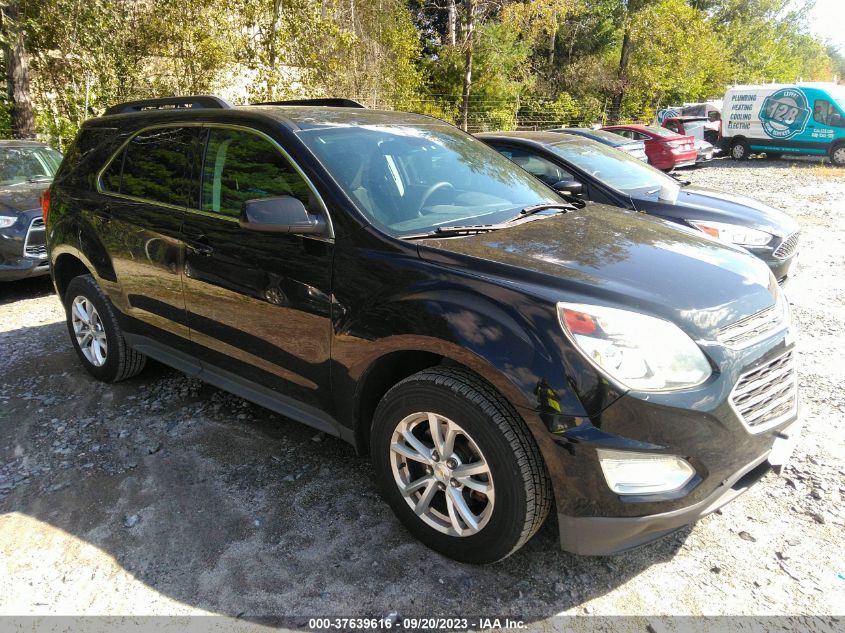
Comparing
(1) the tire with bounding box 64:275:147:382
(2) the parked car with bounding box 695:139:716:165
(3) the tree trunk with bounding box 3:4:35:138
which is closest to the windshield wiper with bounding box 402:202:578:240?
(1) the tire with bounding box 64:275:147:382

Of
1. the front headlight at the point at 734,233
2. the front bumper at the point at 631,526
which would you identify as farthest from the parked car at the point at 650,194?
the front bumper at the point at 631,526

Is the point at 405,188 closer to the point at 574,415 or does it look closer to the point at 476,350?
the point at 476,350

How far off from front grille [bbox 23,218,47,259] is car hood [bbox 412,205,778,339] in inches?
229

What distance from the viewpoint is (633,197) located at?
5859mm

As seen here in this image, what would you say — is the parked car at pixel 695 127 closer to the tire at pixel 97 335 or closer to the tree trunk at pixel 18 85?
the tree trunk at pixel 18 85

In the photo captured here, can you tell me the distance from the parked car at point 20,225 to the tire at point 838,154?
20.3 meters

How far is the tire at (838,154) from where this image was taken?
18000 millimetres

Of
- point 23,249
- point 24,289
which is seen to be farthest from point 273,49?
point 23,249

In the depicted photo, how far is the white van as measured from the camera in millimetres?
17859

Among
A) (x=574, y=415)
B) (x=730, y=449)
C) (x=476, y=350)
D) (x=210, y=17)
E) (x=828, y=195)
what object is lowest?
(x=828, y=195)

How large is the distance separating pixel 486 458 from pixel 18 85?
12596mm

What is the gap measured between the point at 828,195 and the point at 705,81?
97.7 ft

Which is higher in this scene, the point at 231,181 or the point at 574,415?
the point at 231,181

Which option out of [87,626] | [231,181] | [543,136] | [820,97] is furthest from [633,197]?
[820,97]
